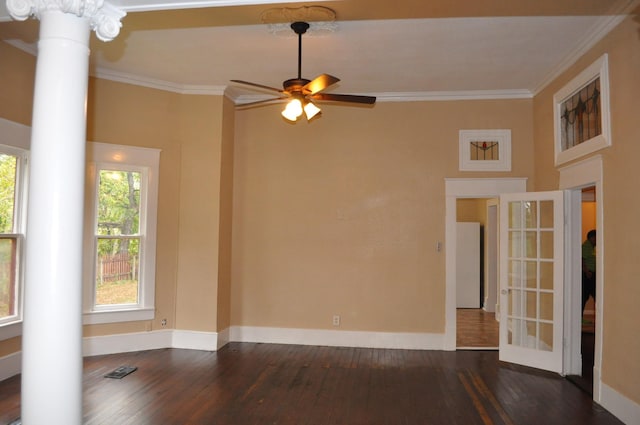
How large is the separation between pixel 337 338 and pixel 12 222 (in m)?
4.04

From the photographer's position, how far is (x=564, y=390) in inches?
184

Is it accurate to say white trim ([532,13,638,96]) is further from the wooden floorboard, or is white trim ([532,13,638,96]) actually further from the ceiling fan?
the wooden floorboard

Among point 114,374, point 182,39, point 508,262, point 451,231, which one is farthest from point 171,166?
point 508,262

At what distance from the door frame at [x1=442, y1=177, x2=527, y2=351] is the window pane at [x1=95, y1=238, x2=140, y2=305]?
4015 mm

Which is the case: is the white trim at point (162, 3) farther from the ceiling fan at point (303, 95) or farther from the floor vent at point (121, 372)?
the floor vent at point (121, 372)

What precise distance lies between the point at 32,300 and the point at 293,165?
4.57 m

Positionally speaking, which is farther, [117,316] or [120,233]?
[120,233]

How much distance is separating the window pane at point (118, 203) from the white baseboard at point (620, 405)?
5375 millimetres

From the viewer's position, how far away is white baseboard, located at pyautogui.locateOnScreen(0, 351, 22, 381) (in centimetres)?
459

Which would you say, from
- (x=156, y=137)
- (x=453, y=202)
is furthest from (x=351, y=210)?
(x=156, y=137)

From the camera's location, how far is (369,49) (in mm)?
4852

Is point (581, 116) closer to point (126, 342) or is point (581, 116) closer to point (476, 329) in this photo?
point (476, 329)

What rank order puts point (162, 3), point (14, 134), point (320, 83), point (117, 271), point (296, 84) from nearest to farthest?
point (162, 3), point (320, 83), point (296, 84), point (14, 134), point (117, 271)

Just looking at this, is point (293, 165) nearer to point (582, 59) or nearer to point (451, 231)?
point (451, 231)
